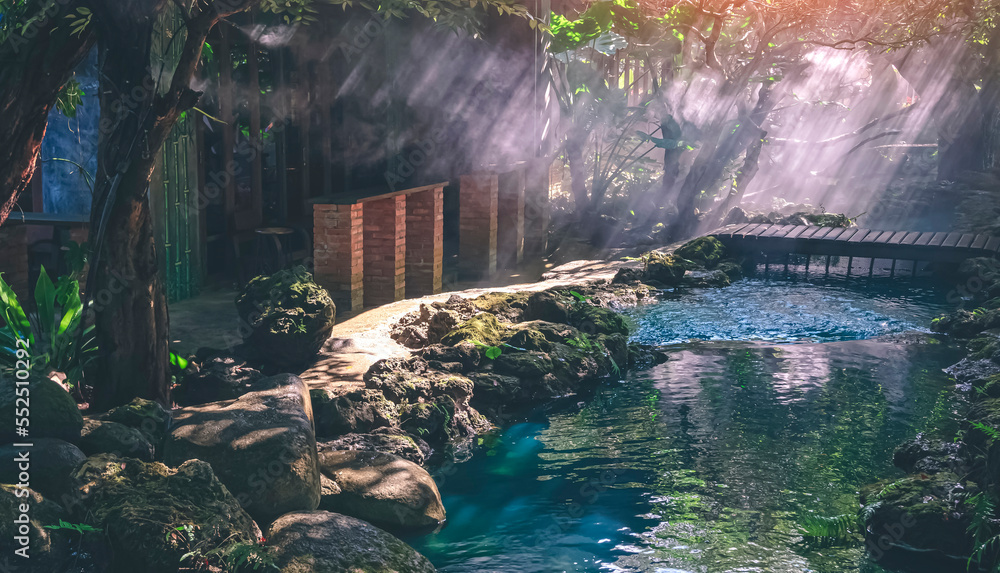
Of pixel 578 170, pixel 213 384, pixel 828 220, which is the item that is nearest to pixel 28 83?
pixel 213 384

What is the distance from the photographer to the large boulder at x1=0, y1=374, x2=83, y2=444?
4.91 metres

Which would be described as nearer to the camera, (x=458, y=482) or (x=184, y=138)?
(x=458, y=482)

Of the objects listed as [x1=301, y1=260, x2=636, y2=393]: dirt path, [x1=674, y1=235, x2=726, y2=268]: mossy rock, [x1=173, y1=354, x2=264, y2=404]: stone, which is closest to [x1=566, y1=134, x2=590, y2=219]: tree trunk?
[x1=674, y1=235, x2=726, y2=268]: mossy rock

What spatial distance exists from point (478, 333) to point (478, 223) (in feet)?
14.9

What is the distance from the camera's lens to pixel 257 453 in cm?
525

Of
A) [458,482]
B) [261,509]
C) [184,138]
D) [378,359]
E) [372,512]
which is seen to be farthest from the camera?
[184,138]

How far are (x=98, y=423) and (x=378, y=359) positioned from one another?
10.0ft

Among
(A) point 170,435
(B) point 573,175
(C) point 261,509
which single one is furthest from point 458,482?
(B) point 573,175

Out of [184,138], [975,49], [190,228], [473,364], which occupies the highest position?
[975,49]

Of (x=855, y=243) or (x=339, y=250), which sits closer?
(x=339, y=250)

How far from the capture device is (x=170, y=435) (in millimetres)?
5402

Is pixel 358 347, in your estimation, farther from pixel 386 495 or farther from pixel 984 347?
pixel 984 347

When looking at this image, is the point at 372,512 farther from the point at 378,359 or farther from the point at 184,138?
the point at 184,138
